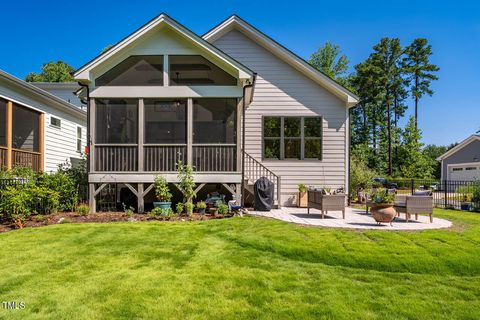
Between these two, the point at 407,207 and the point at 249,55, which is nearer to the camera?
the point at 407,207

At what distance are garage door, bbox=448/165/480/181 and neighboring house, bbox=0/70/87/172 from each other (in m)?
32.5

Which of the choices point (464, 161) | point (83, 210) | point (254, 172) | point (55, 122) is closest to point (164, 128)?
point (254, 172)

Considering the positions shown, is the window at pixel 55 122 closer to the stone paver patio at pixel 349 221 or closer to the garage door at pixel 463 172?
the stone paver patio at pixel 349 221

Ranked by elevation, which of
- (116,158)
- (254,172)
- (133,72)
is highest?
(133,72)

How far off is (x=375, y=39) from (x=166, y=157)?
40.3m

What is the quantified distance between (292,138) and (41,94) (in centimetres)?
1077

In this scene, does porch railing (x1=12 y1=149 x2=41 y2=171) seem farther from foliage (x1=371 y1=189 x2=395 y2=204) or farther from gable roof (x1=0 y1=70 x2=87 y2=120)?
foliage (x1=371 y1=189 x2=395 y2=204)

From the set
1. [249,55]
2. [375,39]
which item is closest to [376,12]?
[249,55]

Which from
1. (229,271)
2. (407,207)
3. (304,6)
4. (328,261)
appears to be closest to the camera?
(229,271)

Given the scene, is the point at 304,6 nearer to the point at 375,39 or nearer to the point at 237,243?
the point at 237,243

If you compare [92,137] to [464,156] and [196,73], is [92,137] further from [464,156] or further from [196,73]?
[464,156]

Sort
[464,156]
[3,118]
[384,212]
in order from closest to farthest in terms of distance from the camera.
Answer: [384,212] < [3,118] < [464,156]

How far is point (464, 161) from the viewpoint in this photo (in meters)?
30.1

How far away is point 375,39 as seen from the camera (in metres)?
40.3
